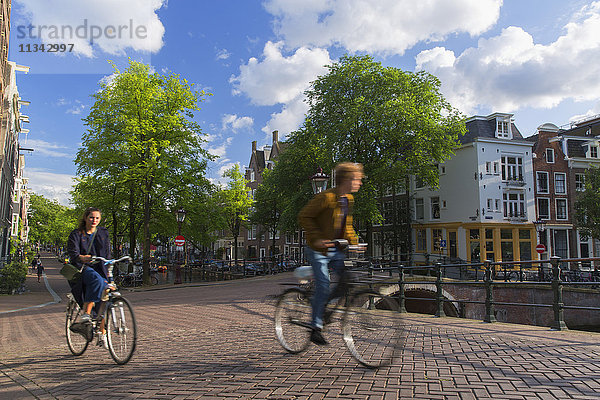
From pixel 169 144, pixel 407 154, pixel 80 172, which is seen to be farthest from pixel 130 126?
pixel 407 154

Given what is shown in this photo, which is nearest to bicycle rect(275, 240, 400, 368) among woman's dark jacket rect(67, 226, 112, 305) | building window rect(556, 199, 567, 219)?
woman's dark jacket rect(67, 226, 112, 305)

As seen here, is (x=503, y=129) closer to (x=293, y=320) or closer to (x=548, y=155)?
(x=548, y=155)

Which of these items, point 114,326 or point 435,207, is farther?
point 435,207

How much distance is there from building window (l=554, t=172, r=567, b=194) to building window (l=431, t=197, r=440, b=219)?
9725 millimetres

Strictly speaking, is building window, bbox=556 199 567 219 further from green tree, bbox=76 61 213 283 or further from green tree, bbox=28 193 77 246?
green tree, bbox=28 193 77 246

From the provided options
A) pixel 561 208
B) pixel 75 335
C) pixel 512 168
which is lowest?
pixel 75 335

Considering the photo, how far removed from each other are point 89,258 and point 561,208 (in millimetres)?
40617

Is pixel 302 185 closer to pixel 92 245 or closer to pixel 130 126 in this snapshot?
pixel 130 126

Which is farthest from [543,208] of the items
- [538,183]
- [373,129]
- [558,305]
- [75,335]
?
[75,335]

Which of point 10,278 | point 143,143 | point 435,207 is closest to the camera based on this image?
point 10,278

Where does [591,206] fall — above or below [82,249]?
above

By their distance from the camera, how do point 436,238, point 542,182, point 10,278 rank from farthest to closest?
point 436,238
point 542,182
point 10,278

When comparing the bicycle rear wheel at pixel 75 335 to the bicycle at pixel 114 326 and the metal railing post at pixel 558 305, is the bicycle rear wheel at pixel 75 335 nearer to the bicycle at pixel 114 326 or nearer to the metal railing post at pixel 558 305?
the bicycle at pixel 114 326

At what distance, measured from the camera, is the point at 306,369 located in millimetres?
4270
